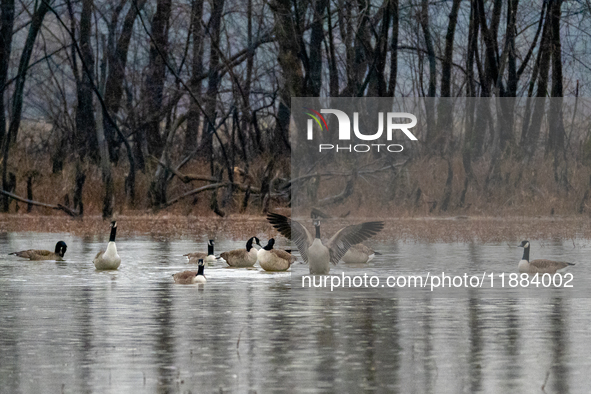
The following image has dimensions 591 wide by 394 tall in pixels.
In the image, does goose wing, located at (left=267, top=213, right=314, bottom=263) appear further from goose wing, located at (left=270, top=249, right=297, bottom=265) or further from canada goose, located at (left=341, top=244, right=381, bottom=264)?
canada goose, located at (left=341, top=244, right=381, bottom=264)

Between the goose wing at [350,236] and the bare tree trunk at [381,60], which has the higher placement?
the bare tree trunk at [381,60]

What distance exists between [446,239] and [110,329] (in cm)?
1214

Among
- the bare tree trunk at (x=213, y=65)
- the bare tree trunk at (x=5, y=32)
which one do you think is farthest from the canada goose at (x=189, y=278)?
the bare tree trunk at (x=5, y=32)

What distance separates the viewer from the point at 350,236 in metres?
14.8

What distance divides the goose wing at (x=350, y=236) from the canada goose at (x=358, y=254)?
1296mm

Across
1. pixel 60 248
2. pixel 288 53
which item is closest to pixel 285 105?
pixel 288 53

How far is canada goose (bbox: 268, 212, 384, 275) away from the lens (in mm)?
14484

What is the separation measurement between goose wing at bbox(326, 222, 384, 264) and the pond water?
1.98 feet

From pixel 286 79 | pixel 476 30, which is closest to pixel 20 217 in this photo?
pixel 286 79

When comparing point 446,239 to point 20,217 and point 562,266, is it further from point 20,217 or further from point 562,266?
point 20,217

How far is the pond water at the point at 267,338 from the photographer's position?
7234mm

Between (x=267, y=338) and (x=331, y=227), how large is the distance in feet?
50.7

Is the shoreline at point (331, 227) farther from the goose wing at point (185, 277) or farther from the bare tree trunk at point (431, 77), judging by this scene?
the goose wing at point (185, 277)

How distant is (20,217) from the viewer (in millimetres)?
28453
